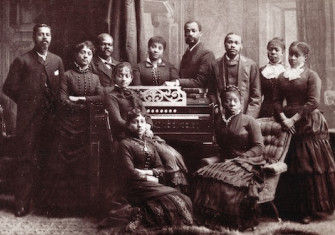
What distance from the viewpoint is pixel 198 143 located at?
4.88m

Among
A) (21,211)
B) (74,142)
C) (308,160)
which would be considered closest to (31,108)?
(74,142)

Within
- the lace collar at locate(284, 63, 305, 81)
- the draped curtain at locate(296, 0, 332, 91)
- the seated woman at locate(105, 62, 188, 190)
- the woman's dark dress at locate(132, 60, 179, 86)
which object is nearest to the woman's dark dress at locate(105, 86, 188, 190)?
the seated woman at locate(105, 62, 188, 190)

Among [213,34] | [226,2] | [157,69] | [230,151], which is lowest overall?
[230,151]

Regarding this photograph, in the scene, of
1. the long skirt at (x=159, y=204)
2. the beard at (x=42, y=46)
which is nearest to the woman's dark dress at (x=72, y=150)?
the beard at (x=42, y=46)

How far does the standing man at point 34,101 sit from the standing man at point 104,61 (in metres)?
0.36

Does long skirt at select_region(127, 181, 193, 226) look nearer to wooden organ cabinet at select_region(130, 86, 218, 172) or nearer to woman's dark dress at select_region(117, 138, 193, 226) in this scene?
woman's dark dress at select_region(117, 138, 193, 226)

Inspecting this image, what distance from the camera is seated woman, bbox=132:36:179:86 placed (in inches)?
202

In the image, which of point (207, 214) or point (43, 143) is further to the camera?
point (43, 143)

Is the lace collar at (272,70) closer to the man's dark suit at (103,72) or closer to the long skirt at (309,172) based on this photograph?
the long skirt at (309,172)

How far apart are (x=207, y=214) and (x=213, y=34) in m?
1.80

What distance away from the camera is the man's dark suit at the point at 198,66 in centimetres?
512

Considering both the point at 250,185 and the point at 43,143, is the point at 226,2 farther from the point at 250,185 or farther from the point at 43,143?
the point at 43,143

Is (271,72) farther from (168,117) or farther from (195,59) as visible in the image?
(168,117)

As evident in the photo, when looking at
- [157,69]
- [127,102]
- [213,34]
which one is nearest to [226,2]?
→ [213,34]
